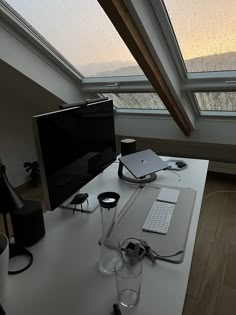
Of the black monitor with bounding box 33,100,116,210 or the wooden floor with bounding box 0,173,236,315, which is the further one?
the wooden floor with bounding box 0,173,236,315

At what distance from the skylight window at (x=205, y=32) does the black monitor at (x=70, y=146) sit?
774 mm

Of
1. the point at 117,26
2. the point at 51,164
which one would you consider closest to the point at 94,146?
the point at 51,164

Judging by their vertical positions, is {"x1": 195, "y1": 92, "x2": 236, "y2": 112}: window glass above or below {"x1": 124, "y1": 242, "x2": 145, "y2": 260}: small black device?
above

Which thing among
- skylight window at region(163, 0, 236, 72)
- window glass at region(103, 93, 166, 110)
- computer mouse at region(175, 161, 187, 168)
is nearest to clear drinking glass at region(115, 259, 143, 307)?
computer mouse at region(175, 161, 187, 168)

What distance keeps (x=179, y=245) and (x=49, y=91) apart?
6.55 feet

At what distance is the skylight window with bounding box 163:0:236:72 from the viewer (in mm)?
1609

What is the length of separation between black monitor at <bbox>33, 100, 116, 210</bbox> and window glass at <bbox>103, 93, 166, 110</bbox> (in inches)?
53.4

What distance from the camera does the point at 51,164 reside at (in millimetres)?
1099

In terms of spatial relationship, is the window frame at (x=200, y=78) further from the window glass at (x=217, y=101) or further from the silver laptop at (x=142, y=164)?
the silver laptop at (x=142, y=164)

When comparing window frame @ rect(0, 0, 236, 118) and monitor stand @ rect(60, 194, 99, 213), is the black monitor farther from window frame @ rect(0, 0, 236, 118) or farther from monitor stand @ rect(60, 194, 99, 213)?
window frame @ rect(0, 0, 236, 118)

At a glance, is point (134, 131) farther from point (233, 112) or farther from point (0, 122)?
point (0, 122)

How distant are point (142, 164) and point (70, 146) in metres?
0.60

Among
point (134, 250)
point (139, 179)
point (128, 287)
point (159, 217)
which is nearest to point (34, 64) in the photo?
point (139, 179)

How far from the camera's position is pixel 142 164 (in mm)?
1679
